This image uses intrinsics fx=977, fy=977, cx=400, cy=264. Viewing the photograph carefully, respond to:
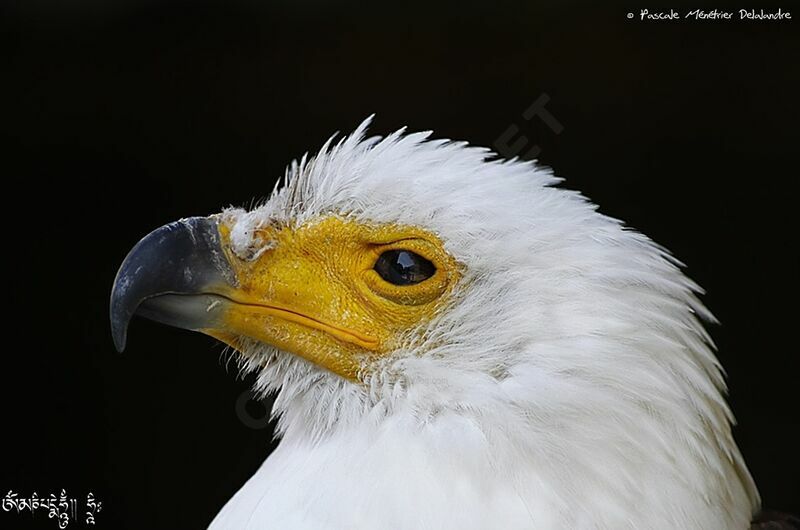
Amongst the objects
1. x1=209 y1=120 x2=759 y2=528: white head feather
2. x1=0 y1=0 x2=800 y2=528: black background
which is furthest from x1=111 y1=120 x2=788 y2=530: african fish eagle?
x1=0 y1=0 x2=800 y2=528: black background

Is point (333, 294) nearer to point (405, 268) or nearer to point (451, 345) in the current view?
point (405, 268)

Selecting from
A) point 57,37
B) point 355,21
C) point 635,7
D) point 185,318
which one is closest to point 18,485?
point 57,37

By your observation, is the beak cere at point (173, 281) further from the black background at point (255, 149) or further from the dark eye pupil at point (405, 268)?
the black background at point (255, 149)

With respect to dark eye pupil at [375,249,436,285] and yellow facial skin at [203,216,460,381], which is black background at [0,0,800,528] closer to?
yellow facial skin at [203,216,460,381]

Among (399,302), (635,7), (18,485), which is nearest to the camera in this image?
(399,302)

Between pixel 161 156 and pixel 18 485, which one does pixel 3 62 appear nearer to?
pixel 161 156

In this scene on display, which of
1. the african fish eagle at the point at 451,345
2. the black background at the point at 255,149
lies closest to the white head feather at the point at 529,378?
the african fish eagle at the point at 451,345

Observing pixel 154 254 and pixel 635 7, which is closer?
pixel 154 254
